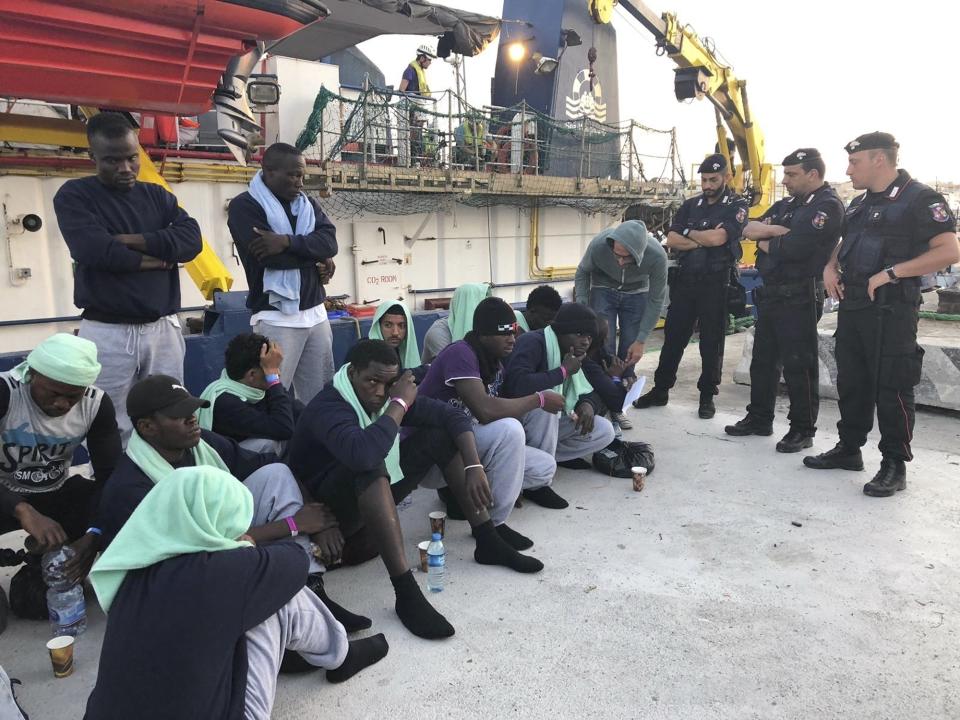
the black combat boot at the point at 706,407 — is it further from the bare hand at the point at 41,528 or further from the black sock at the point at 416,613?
A: the bare hand at the point at 41,528

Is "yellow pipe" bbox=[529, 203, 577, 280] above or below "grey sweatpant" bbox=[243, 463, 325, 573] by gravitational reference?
above

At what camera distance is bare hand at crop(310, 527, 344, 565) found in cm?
257

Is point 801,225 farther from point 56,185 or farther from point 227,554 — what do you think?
point 56,185

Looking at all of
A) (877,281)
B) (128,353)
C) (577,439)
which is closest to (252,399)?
(128,353)

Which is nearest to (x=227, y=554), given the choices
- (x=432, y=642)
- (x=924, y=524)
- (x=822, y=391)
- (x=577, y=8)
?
(x=432, y=642)

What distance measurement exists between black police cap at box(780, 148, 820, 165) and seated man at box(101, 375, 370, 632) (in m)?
3.79

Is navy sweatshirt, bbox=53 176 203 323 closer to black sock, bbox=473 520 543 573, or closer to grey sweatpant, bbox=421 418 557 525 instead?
grey sweatpant, bbox=421 418 557 525

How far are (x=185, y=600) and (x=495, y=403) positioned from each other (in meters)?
2.01

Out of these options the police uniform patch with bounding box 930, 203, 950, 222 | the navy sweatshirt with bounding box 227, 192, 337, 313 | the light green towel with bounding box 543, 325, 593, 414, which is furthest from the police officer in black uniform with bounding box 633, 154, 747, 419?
the navy sweatshirt with bounding box 227, 192, 337, 313

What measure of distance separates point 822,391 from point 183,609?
5.86 meters

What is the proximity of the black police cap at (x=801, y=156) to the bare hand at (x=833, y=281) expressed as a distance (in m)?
0.76

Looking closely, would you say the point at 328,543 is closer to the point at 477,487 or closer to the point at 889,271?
the point at 477,487

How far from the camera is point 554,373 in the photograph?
3.69 m

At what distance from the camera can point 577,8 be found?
10391 millimetres
